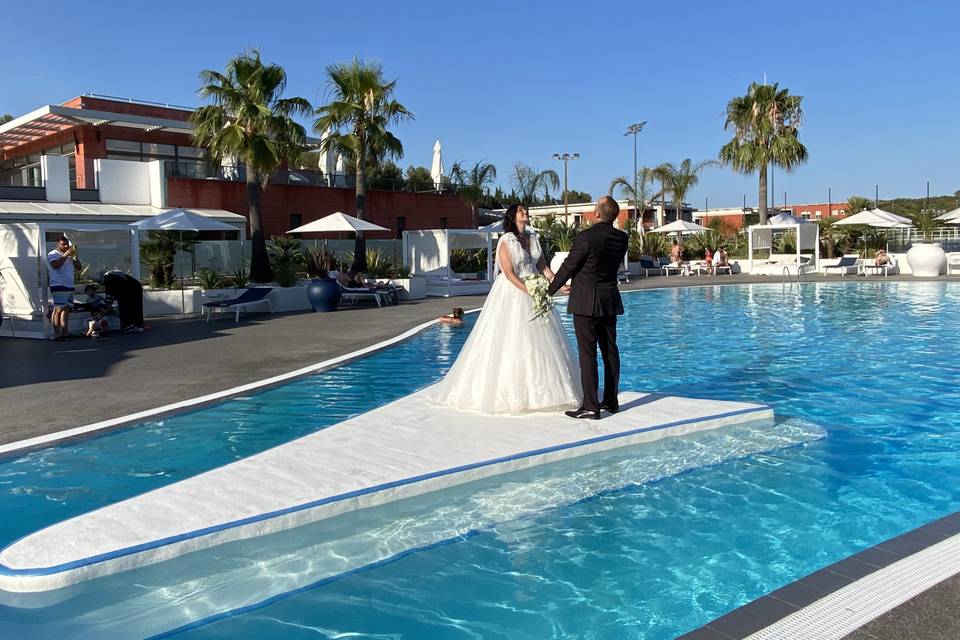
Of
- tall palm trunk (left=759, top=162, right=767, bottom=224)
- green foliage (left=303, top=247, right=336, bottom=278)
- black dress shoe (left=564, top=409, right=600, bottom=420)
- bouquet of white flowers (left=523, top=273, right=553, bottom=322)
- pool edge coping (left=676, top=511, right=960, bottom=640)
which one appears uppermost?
tall palm trunk (left=759, top=162, right=767, bottom=224)

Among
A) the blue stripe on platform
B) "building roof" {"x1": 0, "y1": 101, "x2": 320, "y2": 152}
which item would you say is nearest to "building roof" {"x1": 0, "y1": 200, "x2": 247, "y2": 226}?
"building roof" {"x1": 0, "y1": 101, "x2": 320, "y2": 152}

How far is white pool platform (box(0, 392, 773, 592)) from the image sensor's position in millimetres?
4566

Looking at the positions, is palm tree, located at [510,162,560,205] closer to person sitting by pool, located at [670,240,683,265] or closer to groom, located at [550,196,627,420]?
person sitting by pool, located at [670,240,683,265]

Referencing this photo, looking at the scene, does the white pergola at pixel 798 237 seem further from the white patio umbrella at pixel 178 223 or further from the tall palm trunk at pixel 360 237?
the white patio umbrella at pixel 178 223

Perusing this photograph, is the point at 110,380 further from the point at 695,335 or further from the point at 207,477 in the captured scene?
the point at 695,335

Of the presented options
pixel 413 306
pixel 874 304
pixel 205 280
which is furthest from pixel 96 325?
pixel 874 304

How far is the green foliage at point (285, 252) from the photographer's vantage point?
1064 inches

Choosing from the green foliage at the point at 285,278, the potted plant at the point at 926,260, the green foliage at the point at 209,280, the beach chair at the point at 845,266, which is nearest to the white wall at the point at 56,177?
the green foliage at the point at 209,280

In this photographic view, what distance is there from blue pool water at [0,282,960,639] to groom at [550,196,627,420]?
1419 millimetres

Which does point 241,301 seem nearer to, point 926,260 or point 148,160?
point 148,160

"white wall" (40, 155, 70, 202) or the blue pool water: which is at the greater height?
"white wall" (40, 155, 70, 202)

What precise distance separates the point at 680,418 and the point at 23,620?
17.6 feet

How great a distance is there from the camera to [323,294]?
2012 cm

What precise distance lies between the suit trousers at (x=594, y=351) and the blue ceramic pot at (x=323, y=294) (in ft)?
45.1
